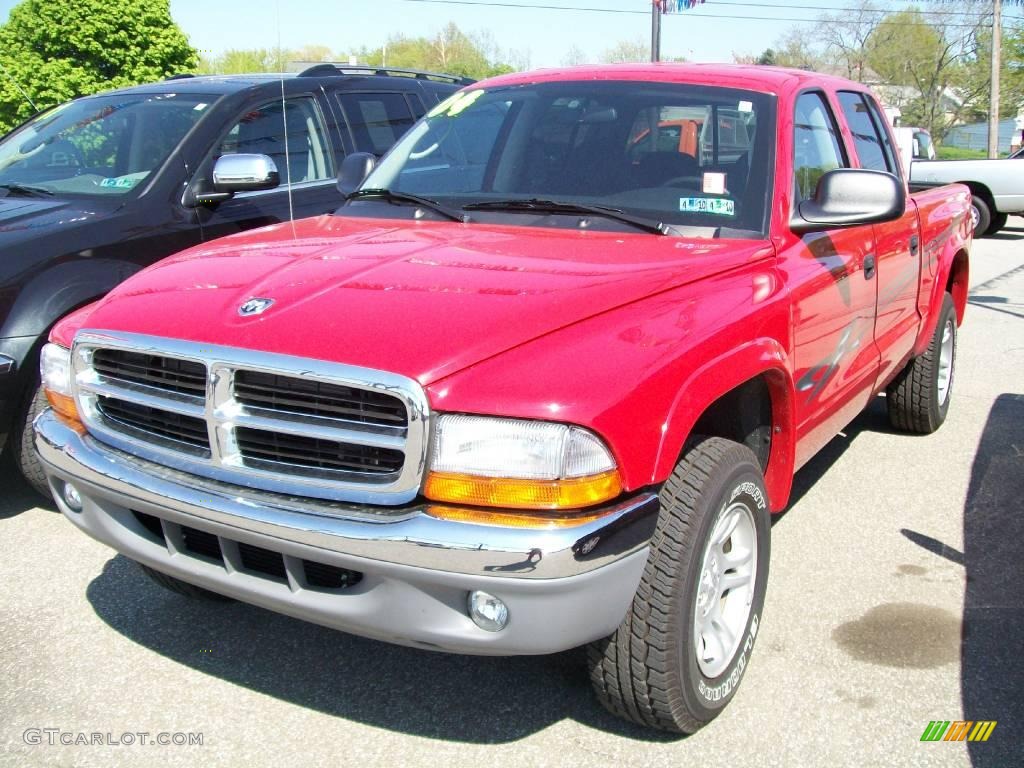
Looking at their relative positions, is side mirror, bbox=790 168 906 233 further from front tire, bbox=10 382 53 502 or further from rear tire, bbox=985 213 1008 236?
rear tire, bbox=985 213 1008 236

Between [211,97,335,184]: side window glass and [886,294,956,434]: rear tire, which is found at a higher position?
[211,97,335,184]: side window glass

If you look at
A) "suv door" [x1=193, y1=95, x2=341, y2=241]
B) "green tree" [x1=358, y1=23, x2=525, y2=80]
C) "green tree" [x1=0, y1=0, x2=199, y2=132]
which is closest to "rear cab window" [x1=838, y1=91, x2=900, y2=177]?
"suv door" [x1=193, y1=95, x2=341, y2=241]

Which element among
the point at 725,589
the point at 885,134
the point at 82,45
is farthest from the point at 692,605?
the point at 82,45

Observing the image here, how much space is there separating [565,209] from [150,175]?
8.56ft

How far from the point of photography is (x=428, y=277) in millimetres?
2887

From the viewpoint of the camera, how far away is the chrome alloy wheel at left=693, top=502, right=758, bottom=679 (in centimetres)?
286

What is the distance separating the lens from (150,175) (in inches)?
205

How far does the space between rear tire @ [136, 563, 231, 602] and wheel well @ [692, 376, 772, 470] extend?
1.77m

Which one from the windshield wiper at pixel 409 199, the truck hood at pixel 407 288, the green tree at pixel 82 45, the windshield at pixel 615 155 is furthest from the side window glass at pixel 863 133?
the green tree at pixel 82 45

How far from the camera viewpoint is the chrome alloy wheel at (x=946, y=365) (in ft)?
18.8

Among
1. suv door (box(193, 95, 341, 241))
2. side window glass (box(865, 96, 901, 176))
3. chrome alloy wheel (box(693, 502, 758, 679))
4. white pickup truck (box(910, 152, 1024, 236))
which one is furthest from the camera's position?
white pickup truck (box(910, 152, 1024, 236))

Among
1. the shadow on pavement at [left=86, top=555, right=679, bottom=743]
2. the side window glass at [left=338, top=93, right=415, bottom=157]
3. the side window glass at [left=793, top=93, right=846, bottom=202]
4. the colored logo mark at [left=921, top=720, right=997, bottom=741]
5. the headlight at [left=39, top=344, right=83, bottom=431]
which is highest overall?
the side window glass at [left=338, top=93, right=415, bottom=157]

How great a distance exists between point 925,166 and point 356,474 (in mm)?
14990

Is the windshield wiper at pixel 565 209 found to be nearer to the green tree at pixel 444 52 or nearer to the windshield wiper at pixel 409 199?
the windshield wiper at pixel 409 199
